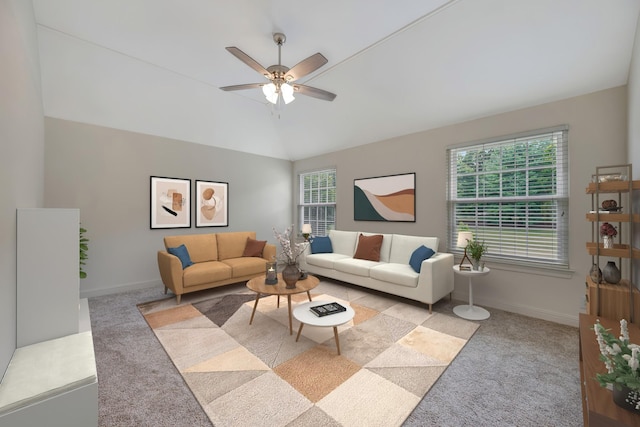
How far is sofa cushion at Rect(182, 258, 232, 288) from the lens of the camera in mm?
3914

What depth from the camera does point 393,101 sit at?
4.05m

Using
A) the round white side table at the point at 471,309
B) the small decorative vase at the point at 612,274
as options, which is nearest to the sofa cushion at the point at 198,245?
the round white side table at the point at 471,309

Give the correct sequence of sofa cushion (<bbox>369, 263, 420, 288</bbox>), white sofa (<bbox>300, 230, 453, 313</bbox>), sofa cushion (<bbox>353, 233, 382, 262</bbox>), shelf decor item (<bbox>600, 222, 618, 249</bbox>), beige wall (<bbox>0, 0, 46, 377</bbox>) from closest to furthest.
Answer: beige wall (<bbox>0, 0, 46, 377</bbox>)
shelf decor item (<bbox>600, 222, 618, 249</bbox>)
white sofa (<bbox>300, 230, 453, 313</bbox>)
sofa cushion (<bbox>369, 263, 420, 288</bbox>)
sofa cushion (<bbox>353, 233, 382, 262</bbox>)

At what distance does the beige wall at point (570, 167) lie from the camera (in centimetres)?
296

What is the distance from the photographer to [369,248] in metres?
4.70

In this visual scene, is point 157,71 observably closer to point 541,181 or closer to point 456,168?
point 456,168

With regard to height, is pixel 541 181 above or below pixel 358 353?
above

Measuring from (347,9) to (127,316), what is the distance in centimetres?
437

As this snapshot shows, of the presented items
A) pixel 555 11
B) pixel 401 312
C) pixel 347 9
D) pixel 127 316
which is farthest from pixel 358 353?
pixel 555 11

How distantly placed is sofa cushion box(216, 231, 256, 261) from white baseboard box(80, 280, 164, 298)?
119 cm

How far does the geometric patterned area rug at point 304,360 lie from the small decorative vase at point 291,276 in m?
0.49

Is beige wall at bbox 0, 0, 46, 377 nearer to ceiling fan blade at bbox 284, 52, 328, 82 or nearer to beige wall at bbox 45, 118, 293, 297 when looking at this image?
ceiling fan blade at bbox 284, 52, 328, 82

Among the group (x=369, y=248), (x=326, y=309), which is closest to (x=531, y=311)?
(x=369, y=248)

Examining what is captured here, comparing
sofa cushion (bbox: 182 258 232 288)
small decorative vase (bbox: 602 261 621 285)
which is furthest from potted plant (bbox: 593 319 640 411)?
sofa cushion (bbox: 182 258 232 288)
